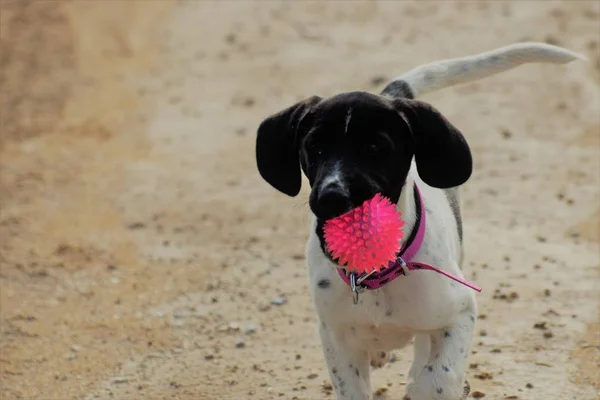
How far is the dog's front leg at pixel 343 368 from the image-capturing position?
5.23m

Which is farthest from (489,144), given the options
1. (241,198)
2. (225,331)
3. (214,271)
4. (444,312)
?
(444,312)

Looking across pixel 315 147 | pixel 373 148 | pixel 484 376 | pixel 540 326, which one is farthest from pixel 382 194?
pixel 540 326

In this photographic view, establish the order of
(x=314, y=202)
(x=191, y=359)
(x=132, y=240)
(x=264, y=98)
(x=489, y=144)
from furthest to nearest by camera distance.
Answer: (x=264, y=98) → (x=489, y=144) → (x=132, y=240) → (x=191, y=359) → (x=314, y=202)

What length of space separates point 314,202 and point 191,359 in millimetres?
2587

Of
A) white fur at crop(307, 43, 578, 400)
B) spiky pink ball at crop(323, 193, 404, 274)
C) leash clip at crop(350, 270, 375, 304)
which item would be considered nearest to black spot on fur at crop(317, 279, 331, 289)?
white fur at crop(307, 43, 578, 400)

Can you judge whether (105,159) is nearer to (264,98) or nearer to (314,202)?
(264,98)

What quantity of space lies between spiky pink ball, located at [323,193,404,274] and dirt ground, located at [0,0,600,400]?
1.68 meters

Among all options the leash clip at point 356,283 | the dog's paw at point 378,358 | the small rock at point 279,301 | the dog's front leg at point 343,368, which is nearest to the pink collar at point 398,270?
the leash clip at point 356,283

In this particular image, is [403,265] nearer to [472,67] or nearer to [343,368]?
[343,368]

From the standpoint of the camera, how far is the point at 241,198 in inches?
361

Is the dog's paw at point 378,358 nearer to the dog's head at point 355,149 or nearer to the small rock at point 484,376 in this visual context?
the small rock at point 484,376

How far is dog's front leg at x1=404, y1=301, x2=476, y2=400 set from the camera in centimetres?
495

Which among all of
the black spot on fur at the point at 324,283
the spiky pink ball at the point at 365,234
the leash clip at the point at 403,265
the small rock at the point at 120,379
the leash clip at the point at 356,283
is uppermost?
the spiky pink ball at the point at 365,234

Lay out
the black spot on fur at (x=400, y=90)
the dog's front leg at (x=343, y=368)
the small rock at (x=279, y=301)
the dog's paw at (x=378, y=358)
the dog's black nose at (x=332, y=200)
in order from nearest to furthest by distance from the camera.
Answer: the dog's black nose at (x=332, y=200), the dog's front leg at (x=343, y=368), the dog's paw at (x=378, y=358), the black spot on fur at (x=400, y=90), the small rock at (x=279, y=301)
